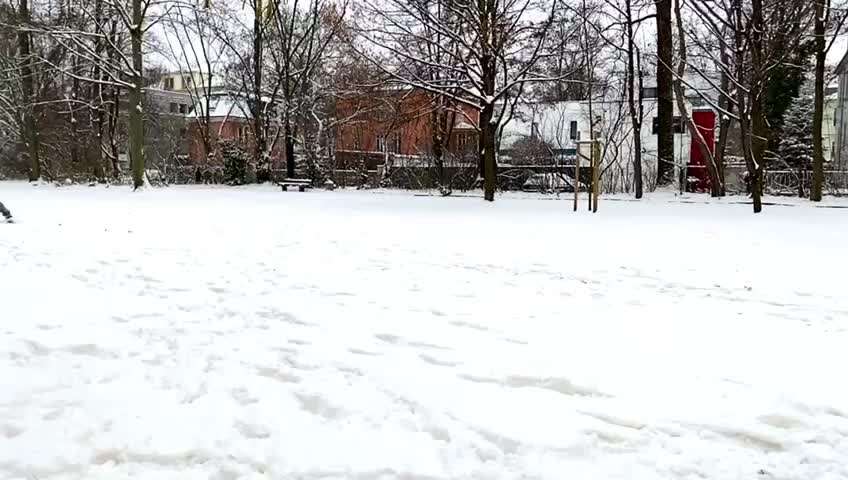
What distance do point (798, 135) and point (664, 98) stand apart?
6828mm

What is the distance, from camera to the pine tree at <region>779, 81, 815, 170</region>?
23.6 metres

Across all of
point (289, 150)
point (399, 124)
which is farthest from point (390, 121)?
point (289, 150)

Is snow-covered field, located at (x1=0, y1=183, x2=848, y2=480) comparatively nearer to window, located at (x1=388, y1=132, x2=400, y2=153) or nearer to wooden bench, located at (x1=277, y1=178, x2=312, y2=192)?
wooden bench, located at (x1=277, y1=178, x2=312, y2=192)

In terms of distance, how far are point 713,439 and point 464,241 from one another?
21.7ft

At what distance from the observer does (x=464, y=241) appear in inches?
369

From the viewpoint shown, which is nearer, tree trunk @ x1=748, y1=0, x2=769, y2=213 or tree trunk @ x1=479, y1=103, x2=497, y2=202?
tree trunk @ x1=748, y1=0, x2=769, y2=213

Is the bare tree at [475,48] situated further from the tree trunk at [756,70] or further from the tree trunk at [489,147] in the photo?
the tree trunk at [756,70]

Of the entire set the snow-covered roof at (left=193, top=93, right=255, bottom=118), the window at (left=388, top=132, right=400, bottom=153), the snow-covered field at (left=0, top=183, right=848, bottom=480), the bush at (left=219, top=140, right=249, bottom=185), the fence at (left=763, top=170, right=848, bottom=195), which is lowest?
the snow-covered field at (left=0, top=183, right=848, bottom=480)

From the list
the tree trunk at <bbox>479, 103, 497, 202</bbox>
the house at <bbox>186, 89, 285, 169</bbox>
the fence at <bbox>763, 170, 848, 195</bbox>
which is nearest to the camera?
the tree trunk at <bbox>479, 103, 497, 202</bbox>

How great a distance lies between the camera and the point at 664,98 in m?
20.7

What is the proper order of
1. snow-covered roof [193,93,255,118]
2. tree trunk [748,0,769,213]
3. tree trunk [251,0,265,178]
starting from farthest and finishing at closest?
snow-covered roof [193,93,255,118] < tree trunk [251,0,265,178] < tree trunk [748,0,769,213]

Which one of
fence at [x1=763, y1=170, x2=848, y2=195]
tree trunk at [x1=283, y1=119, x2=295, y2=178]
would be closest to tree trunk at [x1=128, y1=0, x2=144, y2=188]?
tree trunk at [x1=283, y1=119, x2=295, y2=178]

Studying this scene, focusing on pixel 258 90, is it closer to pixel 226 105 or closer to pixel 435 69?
pixel 435 69

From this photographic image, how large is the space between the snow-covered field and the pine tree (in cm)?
1797
